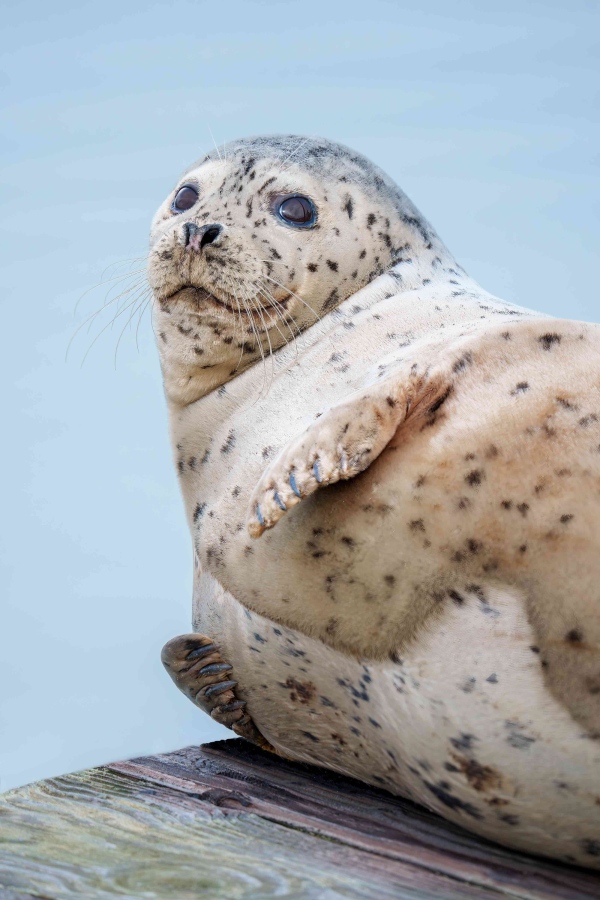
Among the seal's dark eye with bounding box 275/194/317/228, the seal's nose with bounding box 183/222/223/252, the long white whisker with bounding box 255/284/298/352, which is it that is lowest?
the long white whisker with bounding box 255/284/298/352

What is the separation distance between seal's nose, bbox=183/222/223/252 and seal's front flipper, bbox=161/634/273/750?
3.00ft

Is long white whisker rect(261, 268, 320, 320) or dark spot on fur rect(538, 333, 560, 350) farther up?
long white whisker rect(261, 268, 320, 320)

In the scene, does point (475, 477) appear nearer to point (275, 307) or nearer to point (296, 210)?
point (275, 307)

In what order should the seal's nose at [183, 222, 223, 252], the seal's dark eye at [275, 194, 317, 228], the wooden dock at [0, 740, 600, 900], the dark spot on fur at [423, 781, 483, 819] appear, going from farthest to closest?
the seal's dark eye at [275, 194, 317, 228]
the seal's nose at [183, 222, 223, 252]
the dark spot on fur at [423, 781, 483, 819]
the wooden dock at [0, 740, 600, 900]

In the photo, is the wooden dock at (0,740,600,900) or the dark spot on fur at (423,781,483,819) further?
the dark spot on fur at (423,781,483,819)

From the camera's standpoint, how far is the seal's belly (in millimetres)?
1791

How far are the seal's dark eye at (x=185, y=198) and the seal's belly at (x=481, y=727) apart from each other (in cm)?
117

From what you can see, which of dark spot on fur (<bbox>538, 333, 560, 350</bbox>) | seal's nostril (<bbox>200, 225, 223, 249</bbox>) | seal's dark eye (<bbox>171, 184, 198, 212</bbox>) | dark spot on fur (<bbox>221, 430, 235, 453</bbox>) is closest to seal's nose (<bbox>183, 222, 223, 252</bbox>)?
seal's nostril (<bbox>200, 225, 223, 249</bbox>)

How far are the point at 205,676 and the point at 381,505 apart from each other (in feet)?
2.50

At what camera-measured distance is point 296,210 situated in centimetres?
250

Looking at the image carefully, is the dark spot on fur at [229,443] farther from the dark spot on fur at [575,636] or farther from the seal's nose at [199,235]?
the dark spot on fur at [575,636]

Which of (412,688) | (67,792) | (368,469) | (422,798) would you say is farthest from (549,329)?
(67,792)

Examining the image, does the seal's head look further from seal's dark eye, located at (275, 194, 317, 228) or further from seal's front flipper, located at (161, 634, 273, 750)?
seal's front flipper, located at (161, 634, 273, 750)

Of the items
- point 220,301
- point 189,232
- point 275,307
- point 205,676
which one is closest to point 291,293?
point 275,307
